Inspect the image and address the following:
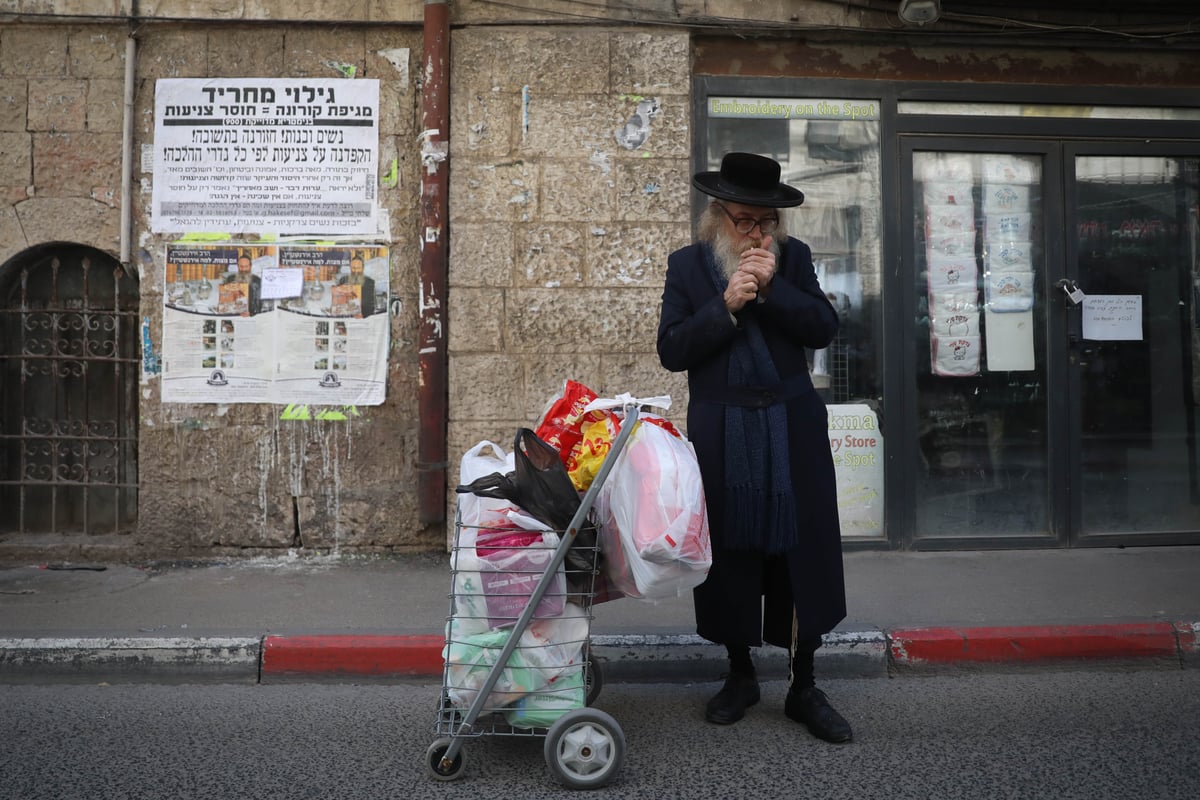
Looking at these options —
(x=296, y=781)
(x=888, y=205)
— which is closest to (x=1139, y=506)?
(x=888, y=205)

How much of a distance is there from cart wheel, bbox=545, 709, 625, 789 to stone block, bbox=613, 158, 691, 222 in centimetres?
379

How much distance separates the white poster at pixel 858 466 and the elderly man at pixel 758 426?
279cm

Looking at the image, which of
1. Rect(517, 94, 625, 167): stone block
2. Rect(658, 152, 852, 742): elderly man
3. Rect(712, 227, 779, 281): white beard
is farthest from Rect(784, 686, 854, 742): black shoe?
Rect(517, 94, 625, 167): stone block

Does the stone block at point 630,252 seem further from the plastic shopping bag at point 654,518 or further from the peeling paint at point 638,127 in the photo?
the plastic shopping bag at point 654,518

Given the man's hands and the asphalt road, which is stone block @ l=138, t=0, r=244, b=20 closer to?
the asphalt road

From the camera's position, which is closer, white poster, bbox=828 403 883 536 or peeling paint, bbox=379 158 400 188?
peeling paint, bbox=379 158 400 188

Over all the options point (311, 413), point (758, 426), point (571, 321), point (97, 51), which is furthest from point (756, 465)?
point (97, 51)

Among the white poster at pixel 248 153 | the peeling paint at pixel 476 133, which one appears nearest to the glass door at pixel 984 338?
the peeling paint at pixel 476 133

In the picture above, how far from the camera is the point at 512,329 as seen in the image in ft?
20.5

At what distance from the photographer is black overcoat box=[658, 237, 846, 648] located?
3.54 meters

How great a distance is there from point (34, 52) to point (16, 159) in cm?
66

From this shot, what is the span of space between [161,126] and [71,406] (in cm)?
187

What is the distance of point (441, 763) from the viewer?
315 cm

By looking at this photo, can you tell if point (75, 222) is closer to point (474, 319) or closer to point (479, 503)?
point (474, 319)
